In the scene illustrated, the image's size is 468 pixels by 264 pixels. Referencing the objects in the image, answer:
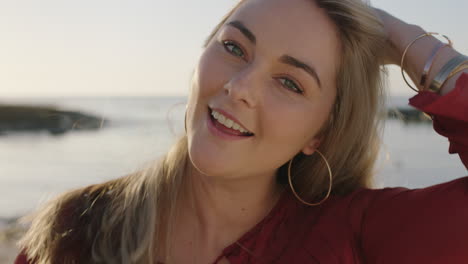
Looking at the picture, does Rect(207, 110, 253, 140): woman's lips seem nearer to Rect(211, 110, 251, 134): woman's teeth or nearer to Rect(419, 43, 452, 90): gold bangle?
Rect(211, 110, 251, 134): woman's teeth

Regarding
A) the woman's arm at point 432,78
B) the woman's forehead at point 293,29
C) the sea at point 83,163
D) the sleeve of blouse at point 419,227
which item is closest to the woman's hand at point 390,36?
the woman's arm at point 432,78

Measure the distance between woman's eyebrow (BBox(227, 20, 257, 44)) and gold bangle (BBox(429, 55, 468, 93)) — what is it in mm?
753

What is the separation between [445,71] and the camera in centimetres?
214

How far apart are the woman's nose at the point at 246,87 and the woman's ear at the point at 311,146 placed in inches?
18.4

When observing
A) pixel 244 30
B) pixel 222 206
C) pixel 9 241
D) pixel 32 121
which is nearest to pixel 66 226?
pixel 222 206

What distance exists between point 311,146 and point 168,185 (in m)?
0.68

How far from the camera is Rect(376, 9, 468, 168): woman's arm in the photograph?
6.61 ft

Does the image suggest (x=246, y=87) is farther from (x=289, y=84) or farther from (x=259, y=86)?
(x=289, y=84)

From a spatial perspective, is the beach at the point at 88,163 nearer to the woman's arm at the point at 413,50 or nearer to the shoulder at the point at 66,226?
the shoulder at the point at 66,226

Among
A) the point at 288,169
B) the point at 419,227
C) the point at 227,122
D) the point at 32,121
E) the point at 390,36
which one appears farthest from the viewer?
the point at 32,121

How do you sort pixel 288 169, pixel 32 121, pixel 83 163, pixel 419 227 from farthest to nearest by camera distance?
pixel 32 121 < pixel 83 163 < pixel 288 169 < pixel 419 227

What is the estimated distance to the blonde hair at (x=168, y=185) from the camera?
2.23m

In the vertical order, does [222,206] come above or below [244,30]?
below

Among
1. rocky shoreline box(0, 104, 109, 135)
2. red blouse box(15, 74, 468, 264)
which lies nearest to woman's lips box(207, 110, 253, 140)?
red blouse box(15, 74, 468, 264)
